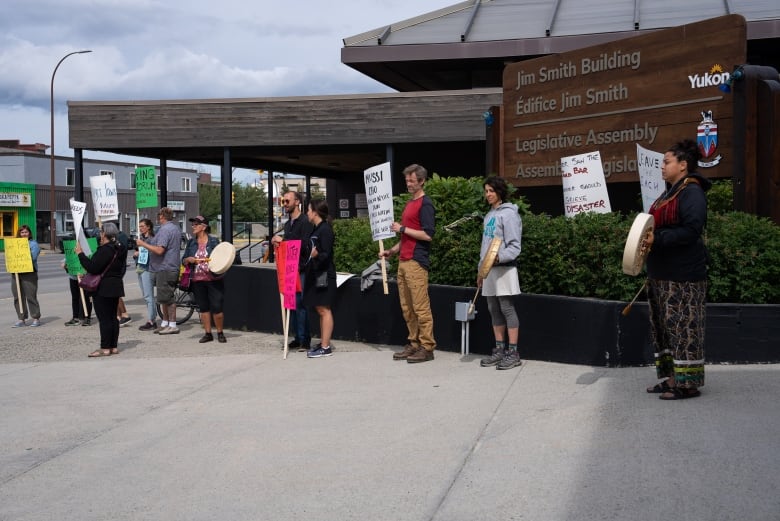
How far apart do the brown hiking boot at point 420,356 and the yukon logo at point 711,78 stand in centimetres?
387

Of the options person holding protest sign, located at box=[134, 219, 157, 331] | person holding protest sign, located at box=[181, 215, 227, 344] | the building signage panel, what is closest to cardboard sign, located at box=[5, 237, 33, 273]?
person holding protest sign, located at box=[134, 219, 157, 331]

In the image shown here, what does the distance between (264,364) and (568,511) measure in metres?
5.49

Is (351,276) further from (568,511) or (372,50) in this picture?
(372,50)

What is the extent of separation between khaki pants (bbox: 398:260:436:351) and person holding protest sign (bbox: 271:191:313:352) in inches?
55.8

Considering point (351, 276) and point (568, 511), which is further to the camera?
point (351, 276)

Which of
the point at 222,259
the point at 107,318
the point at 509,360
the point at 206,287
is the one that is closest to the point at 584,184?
the point at 509,360

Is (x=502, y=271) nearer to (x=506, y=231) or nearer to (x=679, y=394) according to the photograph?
(x=506, y=231)

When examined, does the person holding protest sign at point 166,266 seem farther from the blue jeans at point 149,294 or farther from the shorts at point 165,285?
the blue jeans at point 149,294

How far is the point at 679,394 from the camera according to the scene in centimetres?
638

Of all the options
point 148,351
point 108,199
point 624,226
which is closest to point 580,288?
point 624,226

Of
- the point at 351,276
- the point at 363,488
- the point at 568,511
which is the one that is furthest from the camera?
the point at 351,276

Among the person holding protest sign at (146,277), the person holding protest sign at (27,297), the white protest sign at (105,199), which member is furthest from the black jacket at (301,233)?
the person holding protest sign at (27,297)

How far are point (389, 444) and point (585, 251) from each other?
3.36 metres

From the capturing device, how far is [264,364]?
30.5 ft
